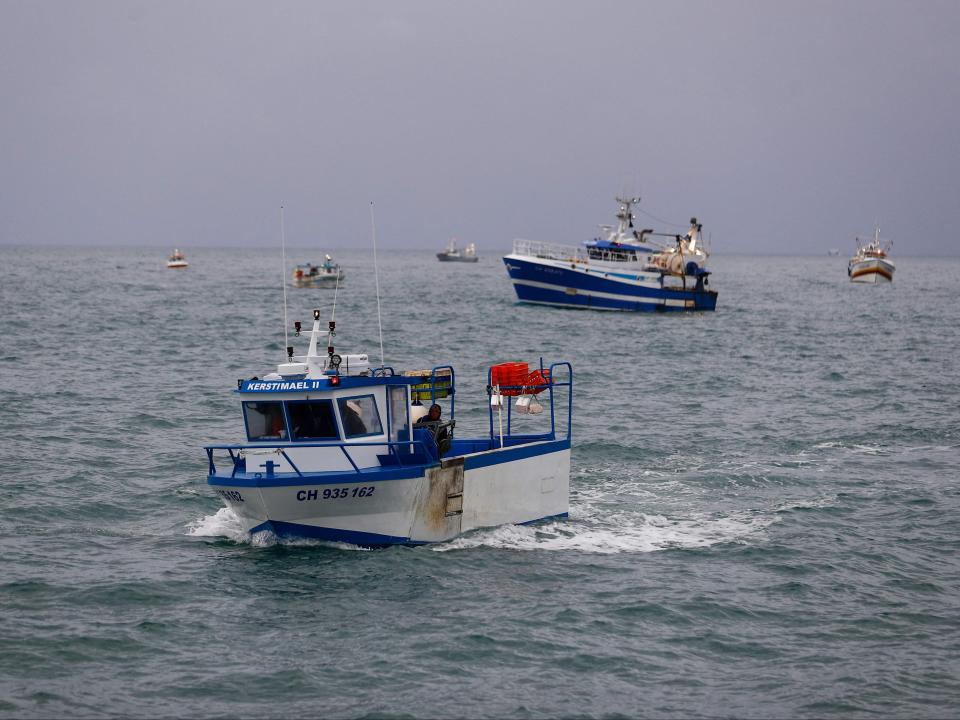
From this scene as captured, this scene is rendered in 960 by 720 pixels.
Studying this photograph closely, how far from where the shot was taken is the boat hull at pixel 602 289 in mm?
83375

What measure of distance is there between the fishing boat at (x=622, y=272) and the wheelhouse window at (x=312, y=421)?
2527 inches

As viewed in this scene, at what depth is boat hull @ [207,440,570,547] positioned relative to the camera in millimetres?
19484

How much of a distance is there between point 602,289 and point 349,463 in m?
64.9

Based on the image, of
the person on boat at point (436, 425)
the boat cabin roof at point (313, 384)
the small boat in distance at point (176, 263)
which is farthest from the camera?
the small boat in distance at point (176, 263)

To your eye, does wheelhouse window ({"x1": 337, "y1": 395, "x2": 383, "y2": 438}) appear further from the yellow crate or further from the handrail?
the yellow crate

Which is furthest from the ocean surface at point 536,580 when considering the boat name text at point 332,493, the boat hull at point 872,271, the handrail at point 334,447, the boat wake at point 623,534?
the boat hull at point 872,271

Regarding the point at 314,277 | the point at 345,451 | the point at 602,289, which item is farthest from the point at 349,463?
the point at 314,277

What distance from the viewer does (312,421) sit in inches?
790

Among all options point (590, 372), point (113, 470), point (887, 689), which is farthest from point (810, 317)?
point (887, 689)

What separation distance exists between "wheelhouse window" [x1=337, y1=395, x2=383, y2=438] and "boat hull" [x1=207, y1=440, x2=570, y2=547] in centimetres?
87

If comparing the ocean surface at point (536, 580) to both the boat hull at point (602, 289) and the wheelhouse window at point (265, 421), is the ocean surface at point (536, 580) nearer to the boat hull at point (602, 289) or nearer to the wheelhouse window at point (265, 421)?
the wheelhouse window at point (265, 421)

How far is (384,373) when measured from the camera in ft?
68.7

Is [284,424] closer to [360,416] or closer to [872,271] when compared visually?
[360,416]

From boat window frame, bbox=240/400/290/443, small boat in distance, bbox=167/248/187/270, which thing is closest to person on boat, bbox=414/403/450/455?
boat window frame, bbox=240/400/290/443
